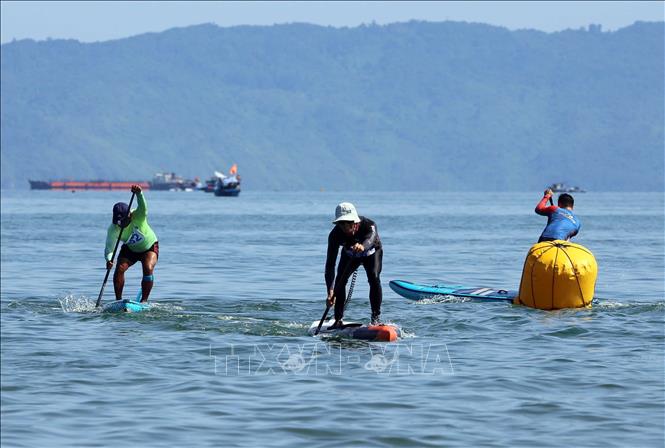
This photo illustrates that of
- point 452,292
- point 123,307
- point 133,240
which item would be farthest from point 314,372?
point 452,292

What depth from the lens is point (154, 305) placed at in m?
22.0

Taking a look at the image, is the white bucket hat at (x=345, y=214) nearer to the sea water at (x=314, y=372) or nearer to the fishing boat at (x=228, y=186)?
the sea water at (x=314, y=372)

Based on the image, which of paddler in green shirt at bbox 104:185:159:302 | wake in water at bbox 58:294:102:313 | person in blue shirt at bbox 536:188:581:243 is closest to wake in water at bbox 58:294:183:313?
wake in water at bbox 58:294:102:313

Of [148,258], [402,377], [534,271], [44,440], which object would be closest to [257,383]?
[402,377]

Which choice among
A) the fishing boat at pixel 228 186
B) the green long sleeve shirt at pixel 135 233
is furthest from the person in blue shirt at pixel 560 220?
the fishing boat at pixel 228 186

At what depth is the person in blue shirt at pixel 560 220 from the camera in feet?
76.0

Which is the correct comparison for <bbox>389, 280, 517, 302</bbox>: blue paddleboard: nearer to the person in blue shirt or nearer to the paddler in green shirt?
the person in blue shirt

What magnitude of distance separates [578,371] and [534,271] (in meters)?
6.60

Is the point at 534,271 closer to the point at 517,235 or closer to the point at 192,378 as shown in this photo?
the point at 192,378

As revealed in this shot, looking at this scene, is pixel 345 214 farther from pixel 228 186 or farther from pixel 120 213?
pixel 228 186

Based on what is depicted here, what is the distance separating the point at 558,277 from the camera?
21938 mm

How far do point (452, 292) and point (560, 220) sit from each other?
2415mm

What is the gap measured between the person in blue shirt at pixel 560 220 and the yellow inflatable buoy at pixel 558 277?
2.58 ft

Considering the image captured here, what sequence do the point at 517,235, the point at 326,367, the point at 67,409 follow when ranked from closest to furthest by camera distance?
the point at 67,409, the point at 326,367, the point at 517,235
